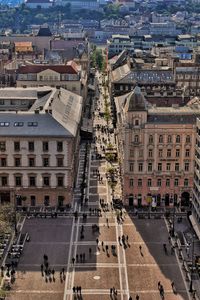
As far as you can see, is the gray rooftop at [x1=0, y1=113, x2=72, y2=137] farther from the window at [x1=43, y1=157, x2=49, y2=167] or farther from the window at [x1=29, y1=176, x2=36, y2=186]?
the window at [x1=29, y1=176, x2=36, y2=186]

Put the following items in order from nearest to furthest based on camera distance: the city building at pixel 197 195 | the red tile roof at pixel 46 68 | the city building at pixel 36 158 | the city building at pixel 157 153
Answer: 1. the city building at pixel 197 195
2. the city building at pixel 157 153
3. the city building at pixel 36 158
4. the red tile roof at pixel 46 68

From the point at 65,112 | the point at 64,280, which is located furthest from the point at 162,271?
the point at 65,112

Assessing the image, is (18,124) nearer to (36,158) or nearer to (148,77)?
(36,158)

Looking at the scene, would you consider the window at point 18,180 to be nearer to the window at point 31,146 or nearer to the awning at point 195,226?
the window at point 31,146

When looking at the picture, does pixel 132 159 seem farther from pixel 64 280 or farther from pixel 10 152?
pixel 64 280

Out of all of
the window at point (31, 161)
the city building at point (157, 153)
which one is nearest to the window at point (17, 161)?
the window at point (31, 161)

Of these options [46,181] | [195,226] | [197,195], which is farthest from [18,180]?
[195,226]

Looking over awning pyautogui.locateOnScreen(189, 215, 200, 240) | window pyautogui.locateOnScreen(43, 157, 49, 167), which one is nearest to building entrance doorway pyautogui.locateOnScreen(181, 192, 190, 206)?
awning pyautogui.locateOnScreen(189, 215, 200, 240)
